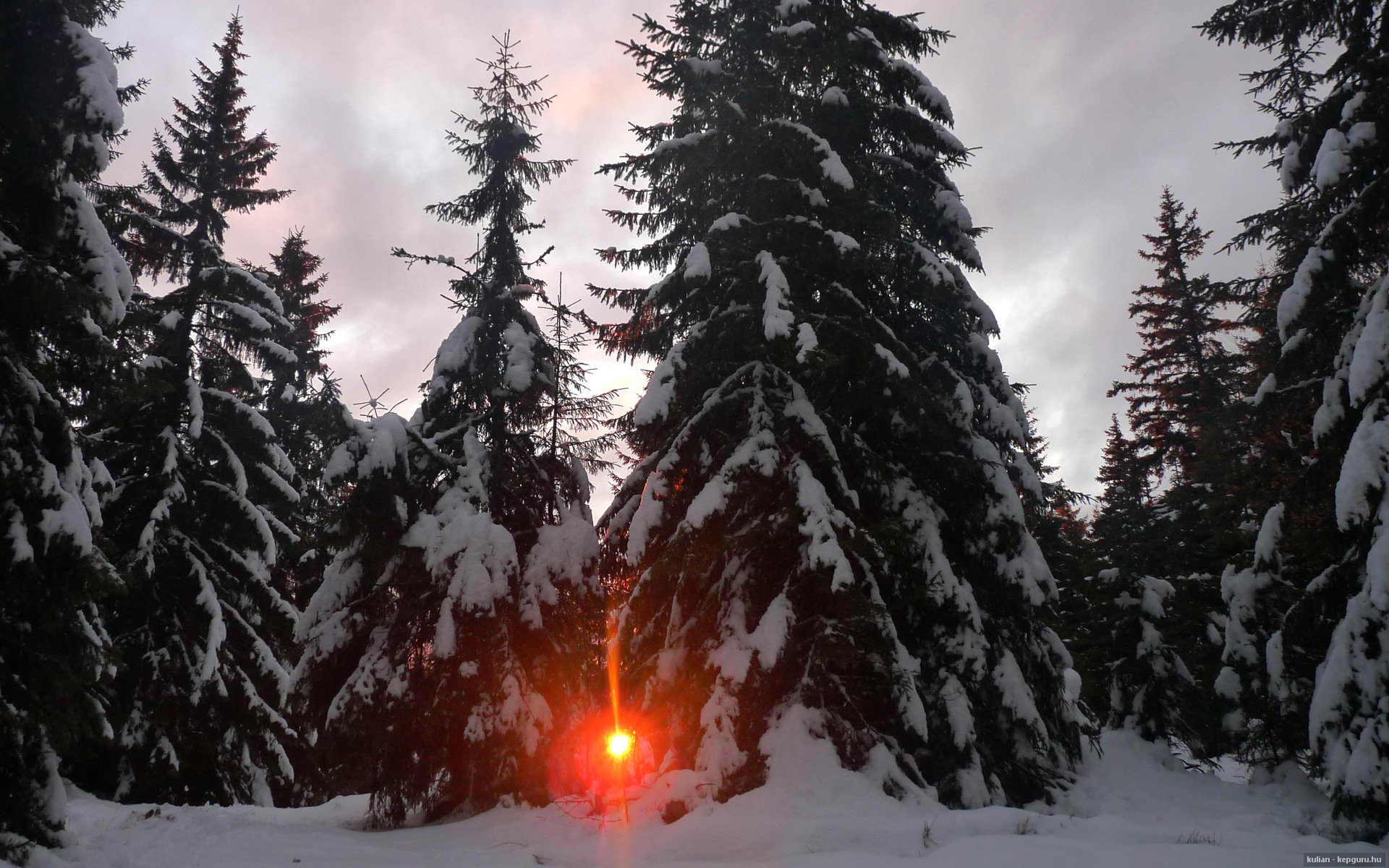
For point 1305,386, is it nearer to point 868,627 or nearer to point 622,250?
point 868,627

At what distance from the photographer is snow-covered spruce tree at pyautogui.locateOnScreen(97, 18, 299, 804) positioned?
44.3 ft

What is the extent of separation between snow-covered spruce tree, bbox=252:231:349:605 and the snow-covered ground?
13.4 ft

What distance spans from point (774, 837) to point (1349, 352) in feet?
29.8

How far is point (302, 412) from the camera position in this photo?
20.8 metres

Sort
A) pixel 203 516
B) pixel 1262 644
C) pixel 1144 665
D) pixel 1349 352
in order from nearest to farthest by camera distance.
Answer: pixel 1349 352
pixel 1262 644
pixel 203 516
pixel 1144 665

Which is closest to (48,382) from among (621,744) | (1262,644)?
(621,744)

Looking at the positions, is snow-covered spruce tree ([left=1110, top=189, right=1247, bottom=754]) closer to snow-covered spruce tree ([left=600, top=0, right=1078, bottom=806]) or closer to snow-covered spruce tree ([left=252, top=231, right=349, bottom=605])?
snow-covered spruce tree ([left=600, top=0, right=1078, bottom=806])

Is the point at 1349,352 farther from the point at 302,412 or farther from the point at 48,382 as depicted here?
the point at 302,412

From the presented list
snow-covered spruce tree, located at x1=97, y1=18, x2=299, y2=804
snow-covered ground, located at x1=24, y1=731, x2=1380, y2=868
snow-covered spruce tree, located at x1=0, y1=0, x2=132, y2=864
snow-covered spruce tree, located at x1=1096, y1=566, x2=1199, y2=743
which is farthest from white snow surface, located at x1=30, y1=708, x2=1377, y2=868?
snow-covered spruce tree, located at x1=1096, y1=566, x2=1199, y2=743

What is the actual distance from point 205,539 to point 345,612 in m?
6.18

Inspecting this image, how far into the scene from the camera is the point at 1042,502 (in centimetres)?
1334

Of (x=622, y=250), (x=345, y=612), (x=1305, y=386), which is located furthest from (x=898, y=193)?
(x=345, y=612)

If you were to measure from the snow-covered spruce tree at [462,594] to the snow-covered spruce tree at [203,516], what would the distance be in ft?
14.3

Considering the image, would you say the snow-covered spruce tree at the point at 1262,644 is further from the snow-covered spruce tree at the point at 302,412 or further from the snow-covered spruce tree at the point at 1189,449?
the snow-covered spruce tree at the point at 302,412
